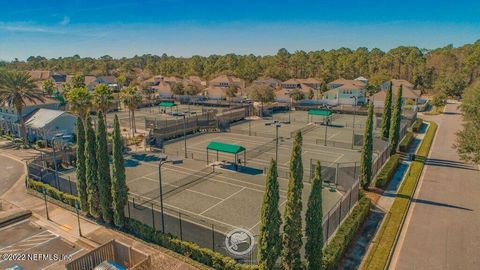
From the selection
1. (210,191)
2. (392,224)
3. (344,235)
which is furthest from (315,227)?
(210,191)

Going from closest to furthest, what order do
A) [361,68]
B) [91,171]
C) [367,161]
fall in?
[91,171] < [367,161] < [361,68]

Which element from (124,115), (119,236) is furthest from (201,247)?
(124,115)

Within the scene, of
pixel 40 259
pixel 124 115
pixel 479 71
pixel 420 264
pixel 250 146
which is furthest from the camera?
pixel 479 71

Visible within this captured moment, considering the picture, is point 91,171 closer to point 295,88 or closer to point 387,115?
point 387,115

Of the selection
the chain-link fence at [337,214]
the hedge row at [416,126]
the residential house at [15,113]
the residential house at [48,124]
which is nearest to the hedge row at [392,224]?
the chain-link fence at [337,214]

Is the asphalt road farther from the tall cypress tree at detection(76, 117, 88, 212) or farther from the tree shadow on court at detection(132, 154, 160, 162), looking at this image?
the tree shadow on court at detection(132, 154, 160, 162)

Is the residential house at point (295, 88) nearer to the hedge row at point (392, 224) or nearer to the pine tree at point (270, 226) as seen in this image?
the hedge row at point (392, 224)

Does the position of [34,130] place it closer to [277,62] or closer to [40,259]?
[40,259]
